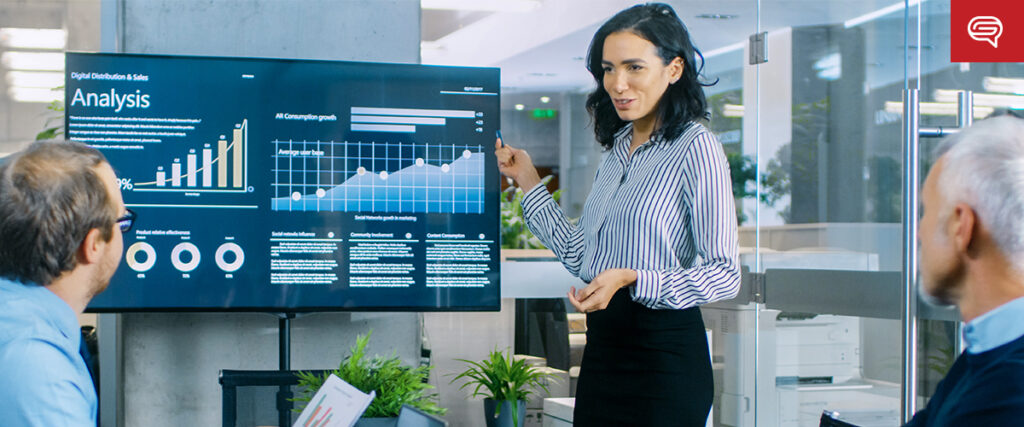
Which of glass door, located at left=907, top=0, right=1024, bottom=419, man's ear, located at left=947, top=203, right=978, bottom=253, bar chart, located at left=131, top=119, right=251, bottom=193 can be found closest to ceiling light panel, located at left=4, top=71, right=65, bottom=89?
bar chart, located at left=131, top=119, right=251, bottom=193

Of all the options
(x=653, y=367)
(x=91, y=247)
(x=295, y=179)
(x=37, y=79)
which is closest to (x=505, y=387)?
(x=295, y=179)

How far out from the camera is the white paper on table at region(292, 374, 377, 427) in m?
2.00

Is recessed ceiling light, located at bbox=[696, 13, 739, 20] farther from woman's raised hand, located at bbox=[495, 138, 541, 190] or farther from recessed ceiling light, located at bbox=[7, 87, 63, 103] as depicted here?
recessed ceiling light, located at bbox=[7, 87, 63, 103]

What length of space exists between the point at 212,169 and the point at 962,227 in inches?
92.2

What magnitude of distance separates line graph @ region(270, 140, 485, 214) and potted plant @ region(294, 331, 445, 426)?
2.01 ft

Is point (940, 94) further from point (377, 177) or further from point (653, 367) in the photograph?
point (377, 177)

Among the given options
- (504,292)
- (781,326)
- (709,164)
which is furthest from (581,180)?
(709,164)

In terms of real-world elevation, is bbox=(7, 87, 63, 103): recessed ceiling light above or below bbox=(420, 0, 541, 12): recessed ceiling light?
below

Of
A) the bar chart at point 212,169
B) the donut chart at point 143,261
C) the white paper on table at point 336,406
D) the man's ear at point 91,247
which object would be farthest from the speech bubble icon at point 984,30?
the donut chart at point 143,261

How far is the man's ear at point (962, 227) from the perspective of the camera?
101 centimetres

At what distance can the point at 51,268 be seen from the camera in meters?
1.33

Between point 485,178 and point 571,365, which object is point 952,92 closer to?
point 485,178

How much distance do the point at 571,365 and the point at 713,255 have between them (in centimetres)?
177

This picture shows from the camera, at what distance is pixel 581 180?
12.6 feet
